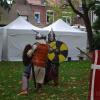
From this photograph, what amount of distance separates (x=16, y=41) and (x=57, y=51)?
18136 millimetres

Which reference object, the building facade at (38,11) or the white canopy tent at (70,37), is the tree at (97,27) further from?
the building facade at (38,11)

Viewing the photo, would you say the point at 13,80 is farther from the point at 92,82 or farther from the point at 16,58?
the point at 16,58

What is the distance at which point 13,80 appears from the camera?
17281mm

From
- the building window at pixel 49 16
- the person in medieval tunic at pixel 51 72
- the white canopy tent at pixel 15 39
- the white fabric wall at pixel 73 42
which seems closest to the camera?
the person in medieval tunic at pixel 51 72

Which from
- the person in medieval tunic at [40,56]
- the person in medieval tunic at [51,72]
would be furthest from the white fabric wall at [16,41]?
the person in medieval tunic at [40,56]

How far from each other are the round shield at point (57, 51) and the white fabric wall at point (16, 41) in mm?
17663

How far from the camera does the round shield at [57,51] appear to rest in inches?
579

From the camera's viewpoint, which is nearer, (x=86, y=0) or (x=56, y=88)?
(x=56, y=88)

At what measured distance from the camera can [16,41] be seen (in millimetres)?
32812

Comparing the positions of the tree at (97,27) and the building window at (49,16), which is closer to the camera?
the tree at (97,27)

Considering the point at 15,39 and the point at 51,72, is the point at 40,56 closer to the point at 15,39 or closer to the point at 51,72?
the point at 51,72

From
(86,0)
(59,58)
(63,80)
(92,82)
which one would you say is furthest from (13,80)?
(86,0)

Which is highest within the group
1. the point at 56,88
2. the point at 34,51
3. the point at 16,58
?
the point at 34,51

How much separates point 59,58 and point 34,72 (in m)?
2.01
